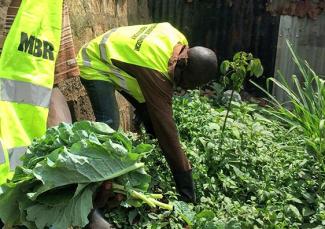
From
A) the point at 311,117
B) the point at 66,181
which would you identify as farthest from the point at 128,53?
the point at 311,117

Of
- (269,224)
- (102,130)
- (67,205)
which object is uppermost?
(102,130)

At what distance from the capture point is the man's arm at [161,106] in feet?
13.4

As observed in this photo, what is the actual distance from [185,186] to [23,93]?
1.48 metres

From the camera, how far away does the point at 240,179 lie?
477cm

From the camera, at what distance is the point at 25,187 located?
2.75m

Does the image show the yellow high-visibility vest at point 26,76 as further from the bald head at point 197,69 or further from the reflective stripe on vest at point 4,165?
the bald head at point 197,69

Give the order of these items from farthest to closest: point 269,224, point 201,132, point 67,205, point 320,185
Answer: point 201,132, point 320,185, point 269,224, point 67,205

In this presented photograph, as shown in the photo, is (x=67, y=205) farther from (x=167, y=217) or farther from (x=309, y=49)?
(x=309, y=49)

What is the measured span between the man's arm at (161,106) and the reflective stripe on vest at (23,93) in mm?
873

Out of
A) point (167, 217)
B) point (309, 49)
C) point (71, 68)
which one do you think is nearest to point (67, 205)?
point (71, 68)

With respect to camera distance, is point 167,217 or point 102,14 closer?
point 167,217

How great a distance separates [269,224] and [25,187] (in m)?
1.97

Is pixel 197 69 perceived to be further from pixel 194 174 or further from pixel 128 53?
pixel 194 174

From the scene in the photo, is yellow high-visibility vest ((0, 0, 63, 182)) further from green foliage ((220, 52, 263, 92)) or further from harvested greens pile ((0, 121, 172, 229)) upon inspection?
green foliage ((220, 52, 263, 92))
